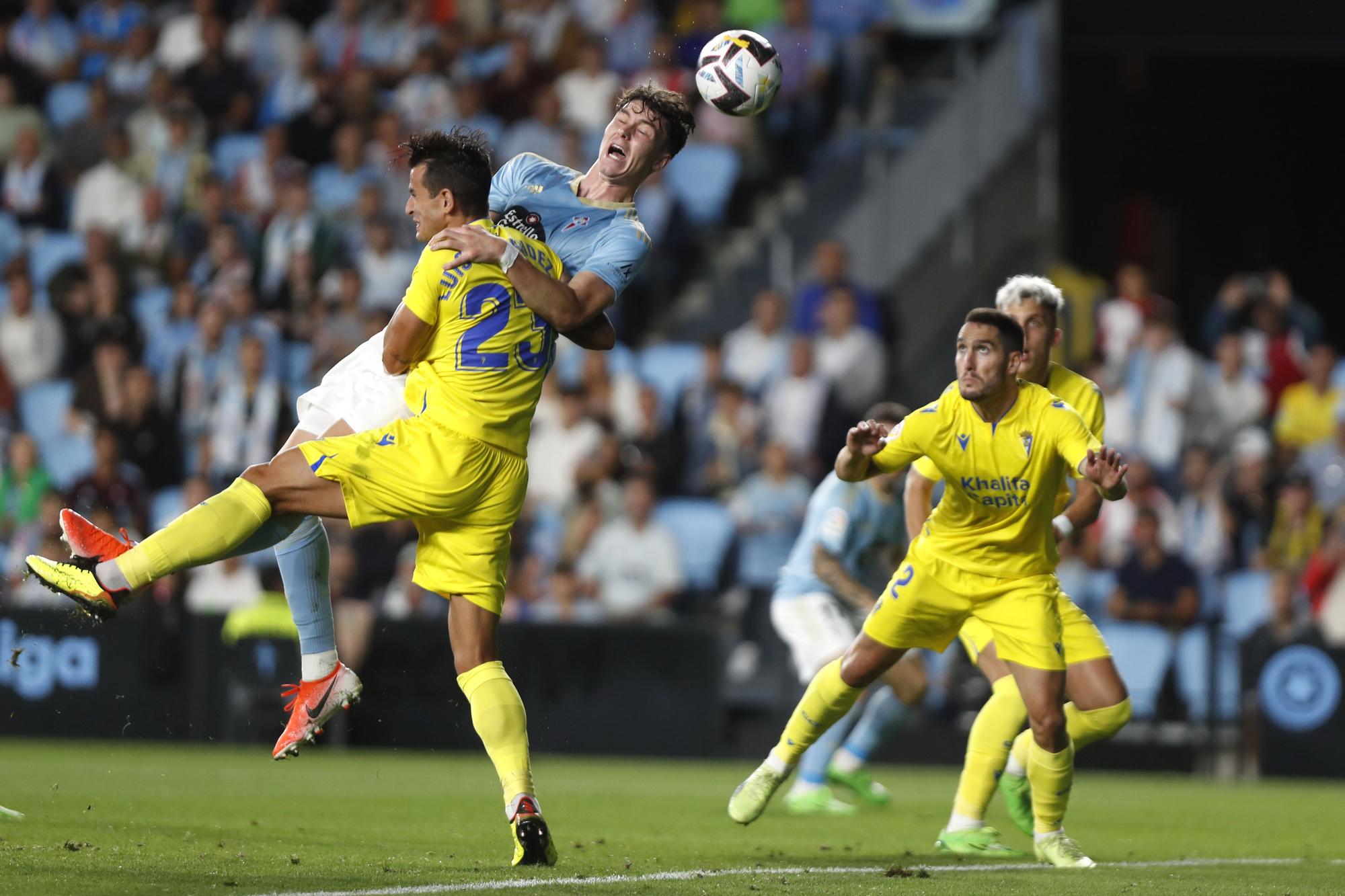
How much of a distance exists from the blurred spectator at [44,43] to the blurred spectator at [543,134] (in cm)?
485

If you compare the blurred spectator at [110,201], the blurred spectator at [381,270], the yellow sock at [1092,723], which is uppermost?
the blurred spectator at [110,201]

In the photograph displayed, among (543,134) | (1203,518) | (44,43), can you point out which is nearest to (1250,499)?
(1203,518)

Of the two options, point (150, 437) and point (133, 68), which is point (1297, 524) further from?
point (133, 68)

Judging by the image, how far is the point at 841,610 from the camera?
36.5 feet

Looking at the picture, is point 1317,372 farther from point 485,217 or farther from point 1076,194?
point 485,217

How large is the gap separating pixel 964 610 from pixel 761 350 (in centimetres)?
827

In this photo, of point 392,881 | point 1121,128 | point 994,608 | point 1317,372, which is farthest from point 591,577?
point 1121,128

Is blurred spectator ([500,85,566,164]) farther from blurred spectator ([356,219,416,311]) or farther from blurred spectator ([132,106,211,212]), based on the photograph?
blurred spectator ([132,106,211,212])

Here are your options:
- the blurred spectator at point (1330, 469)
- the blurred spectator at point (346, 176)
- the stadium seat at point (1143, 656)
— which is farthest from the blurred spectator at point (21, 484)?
the blurred spectator at point (1330, 469)

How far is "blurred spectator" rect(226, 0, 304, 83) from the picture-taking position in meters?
18.8

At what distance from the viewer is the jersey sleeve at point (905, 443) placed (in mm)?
7441

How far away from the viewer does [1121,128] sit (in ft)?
72.7

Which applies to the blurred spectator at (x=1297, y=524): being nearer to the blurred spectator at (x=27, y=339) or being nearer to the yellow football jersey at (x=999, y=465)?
the yellow football jersey at (x=999, y=465)

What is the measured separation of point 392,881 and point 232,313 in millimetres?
10229
